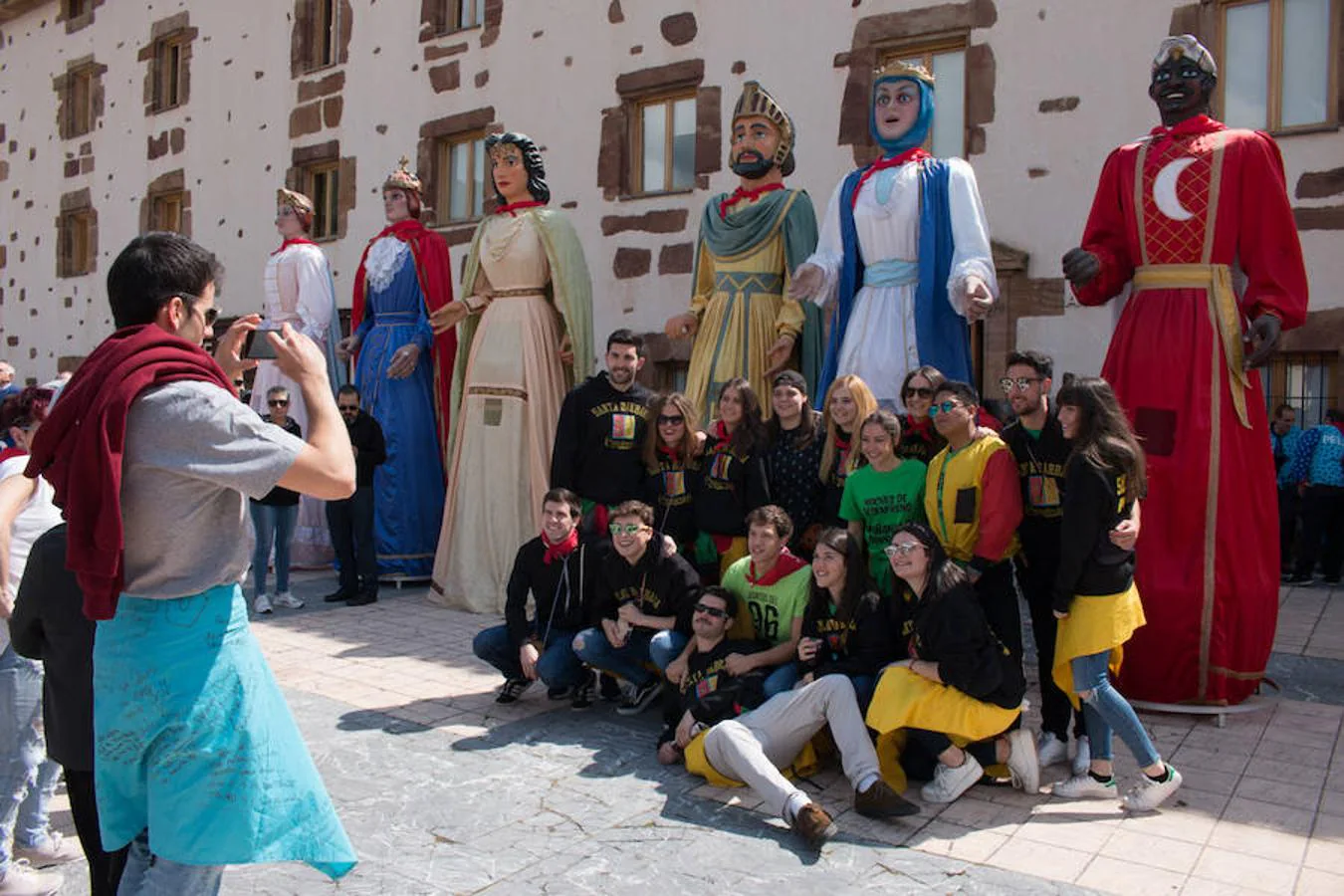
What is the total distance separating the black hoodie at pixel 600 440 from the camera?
5.66 m

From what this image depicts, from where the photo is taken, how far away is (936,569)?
3814 mm

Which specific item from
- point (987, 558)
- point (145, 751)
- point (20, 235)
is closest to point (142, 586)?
point (145, 751)

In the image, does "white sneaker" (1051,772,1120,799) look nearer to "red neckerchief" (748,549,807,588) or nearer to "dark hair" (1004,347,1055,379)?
"red neckerchief" (748,549,807,588)

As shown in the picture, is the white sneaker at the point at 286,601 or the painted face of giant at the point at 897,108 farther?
the white sneaker at the point at 286,601

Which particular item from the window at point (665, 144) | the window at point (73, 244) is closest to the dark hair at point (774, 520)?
the window at point (665, 144)

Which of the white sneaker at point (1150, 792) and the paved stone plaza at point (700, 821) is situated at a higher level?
the white sneaker at point (1150, 792)

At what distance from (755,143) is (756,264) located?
1.94 ft

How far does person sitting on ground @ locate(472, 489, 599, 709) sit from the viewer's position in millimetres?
4891

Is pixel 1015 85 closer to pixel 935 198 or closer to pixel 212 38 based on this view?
pixel 935 198

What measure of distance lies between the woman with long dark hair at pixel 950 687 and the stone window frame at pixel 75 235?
1500 cm

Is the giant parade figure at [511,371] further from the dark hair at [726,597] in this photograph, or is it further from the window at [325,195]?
the window at [325,195]

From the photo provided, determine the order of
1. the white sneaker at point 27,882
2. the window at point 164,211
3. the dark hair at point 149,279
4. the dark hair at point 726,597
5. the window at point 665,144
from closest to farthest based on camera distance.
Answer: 1. the dark hair at point 149,279
2. the white sneaker at point 27,882
3. the dark hair at point 726,597
4. the window at point 665,144
5. the window at point 164,211

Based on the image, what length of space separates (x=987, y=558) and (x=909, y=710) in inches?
25.7

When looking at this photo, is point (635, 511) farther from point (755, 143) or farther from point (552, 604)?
point (755, 143)
